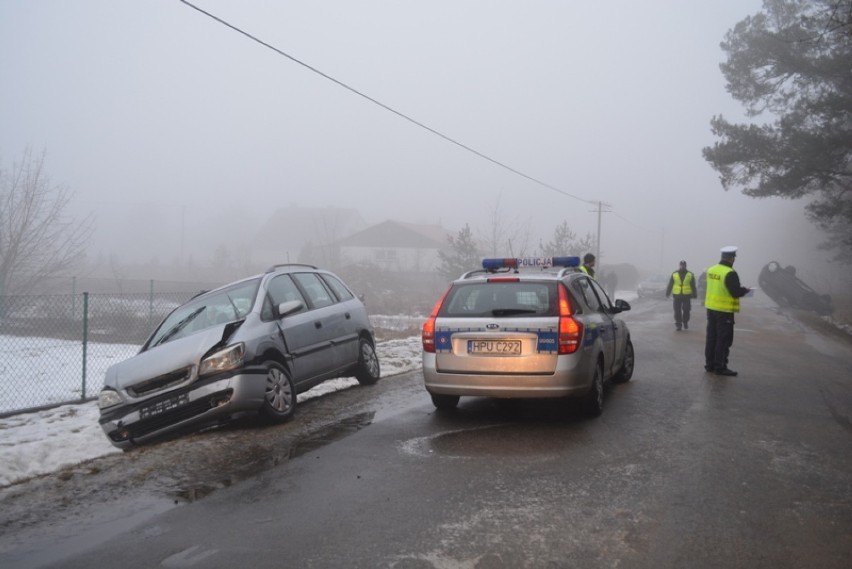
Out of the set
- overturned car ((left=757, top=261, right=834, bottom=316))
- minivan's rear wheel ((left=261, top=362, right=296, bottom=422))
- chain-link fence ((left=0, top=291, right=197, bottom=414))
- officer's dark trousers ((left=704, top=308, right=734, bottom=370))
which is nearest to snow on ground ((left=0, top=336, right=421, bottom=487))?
chain-link fence ((left=0, top=291, right=197, bottom=414))

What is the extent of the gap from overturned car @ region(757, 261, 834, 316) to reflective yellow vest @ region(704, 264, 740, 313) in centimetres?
2025

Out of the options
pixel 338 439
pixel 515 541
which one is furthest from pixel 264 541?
pixel 338 439

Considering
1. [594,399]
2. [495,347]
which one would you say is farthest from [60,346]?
[594,399]

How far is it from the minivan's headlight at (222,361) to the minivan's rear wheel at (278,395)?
1.29ft

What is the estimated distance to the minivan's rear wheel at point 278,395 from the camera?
23.1 feet

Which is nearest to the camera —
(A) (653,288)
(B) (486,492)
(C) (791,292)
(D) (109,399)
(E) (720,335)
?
(B) (486,492)

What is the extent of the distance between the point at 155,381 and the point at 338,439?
1890 millimetres

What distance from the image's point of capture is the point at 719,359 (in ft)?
33.5

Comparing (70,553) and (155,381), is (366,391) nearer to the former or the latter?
(155,381)

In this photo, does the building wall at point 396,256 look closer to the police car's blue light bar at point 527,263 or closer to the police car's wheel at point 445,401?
the police car's blue light bar at point 527,263

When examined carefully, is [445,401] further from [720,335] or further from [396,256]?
[396,256]

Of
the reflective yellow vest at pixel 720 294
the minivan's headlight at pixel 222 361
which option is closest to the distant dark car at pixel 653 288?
the reflective yellow vest at pixel 720 294

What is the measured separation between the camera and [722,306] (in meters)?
10.1

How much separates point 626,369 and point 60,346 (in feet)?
38.9
